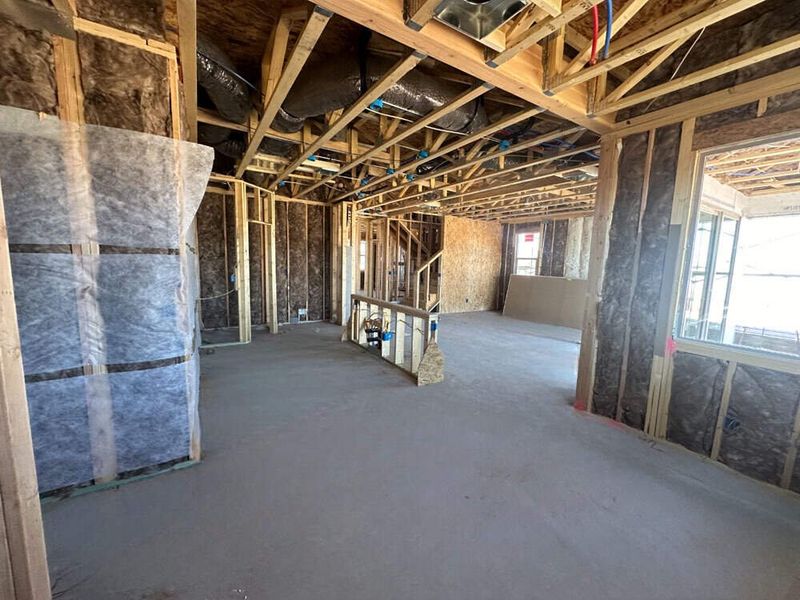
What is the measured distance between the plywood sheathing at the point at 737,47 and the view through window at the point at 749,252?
3.69 ft

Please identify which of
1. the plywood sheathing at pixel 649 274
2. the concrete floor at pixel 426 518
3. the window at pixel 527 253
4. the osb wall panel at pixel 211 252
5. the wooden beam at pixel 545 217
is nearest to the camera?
the concrete floor at pixel 426 518

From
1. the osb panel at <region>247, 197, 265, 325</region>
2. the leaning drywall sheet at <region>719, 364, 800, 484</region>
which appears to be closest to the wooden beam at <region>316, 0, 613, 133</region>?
the leaning drywall sheet at <region>719, 364, 800, 484</region>

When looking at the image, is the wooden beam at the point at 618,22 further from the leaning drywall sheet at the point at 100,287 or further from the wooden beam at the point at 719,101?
the leaning drywall sheet at the point at 100,287

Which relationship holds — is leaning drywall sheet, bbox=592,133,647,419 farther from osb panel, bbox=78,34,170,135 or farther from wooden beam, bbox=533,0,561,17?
osb panel, bbox=78,34,170,135

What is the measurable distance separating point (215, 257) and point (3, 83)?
4334 millimetres

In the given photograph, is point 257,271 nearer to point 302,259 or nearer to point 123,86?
point 302,259

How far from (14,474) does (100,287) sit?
127 centimetres

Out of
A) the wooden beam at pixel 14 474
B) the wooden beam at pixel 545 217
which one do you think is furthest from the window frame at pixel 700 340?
the wooden beam at pixel 545 217

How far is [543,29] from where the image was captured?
155 cm

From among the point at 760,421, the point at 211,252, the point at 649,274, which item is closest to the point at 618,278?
the point at 649,274

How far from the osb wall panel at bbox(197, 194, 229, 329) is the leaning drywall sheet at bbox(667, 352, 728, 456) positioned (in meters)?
6.03

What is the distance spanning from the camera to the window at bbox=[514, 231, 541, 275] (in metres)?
8.96

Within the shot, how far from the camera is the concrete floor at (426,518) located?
1.34 m

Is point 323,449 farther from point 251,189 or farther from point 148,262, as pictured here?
point 251,189
